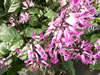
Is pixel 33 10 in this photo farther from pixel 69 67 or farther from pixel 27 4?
pixel 69 67

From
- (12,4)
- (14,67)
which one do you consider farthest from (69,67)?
(12,4)

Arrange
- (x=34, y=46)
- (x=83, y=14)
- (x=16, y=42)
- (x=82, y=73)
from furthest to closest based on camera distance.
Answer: (x=82, y=73)
(x=16, y=42)
(x=34, y=46)
(x=83, y=14)

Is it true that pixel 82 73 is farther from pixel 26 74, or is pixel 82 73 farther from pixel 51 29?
pixel 51 29

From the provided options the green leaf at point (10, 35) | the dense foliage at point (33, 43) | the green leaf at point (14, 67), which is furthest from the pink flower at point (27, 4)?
the green leaf at point (14, 67)

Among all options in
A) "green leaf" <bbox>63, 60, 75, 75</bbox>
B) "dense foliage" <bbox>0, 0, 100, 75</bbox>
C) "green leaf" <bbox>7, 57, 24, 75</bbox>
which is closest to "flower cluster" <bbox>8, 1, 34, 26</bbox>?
"dense foliage" <bbox>0, 0, 100, 75</bbox>

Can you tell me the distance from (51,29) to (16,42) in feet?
0.79

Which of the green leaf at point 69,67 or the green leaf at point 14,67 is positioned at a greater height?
the green leaf at point 14,67

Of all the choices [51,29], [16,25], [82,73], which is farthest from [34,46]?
[82,73]

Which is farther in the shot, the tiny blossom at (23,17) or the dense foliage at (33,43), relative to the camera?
the tiny blossom at (23,17)

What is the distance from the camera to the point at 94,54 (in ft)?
1.64

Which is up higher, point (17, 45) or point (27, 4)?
point (27, 4)

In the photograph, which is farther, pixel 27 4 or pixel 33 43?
pixel 27 4

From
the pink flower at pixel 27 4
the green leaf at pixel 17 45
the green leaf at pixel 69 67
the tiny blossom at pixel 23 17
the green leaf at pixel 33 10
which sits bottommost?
the green leaf at pixel 69 67

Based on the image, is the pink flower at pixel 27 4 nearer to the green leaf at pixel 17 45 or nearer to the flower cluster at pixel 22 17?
the flower cluster at pixel 22 17
